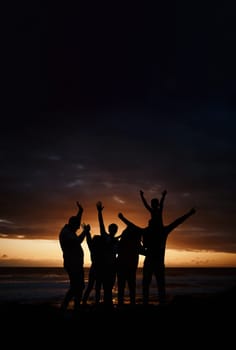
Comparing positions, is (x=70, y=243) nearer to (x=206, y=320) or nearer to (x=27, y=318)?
(x=27, y=318)

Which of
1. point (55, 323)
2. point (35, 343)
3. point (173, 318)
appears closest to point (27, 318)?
point (55, 323)

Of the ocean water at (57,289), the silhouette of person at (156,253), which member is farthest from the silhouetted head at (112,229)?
the ocean water at (57,289)

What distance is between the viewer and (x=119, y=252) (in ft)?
35.2

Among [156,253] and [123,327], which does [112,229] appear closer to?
[156,253]

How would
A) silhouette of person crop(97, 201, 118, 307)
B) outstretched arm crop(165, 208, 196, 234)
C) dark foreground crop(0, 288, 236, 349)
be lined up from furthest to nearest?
silhouette of person crop(97, 201, 118, 307), outstretched arm crop(165, 208, 196, 234), dark foreground crop(0, 288, 236, 349)

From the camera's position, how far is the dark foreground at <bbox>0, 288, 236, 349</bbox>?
Answer: 20.8ft

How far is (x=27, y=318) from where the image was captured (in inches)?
319

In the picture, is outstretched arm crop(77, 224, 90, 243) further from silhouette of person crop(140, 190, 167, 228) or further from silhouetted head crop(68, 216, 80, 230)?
silhouette of person crop(140, 190, 167, 228)

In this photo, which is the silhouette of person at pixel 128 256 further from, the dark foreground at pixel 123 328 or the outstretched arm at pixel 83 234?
the dark foreground at pixel 123 328

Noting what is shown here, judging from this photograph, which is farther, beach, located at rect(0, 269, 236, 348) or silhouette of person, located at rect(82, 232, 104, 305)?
silhouette of person, located at rect(82, 232, 104, 305)

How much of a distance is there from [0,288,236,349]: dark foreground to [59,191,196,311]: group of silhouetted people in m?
0.83

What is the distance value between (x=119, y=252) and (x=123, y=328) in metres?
3.62

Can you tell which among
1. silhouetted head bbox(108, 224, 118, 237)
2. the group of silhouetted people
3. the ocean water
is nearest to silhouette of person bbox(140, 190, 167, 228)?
the group of silhouetted people

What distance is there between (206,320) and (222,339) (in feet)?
4.12
